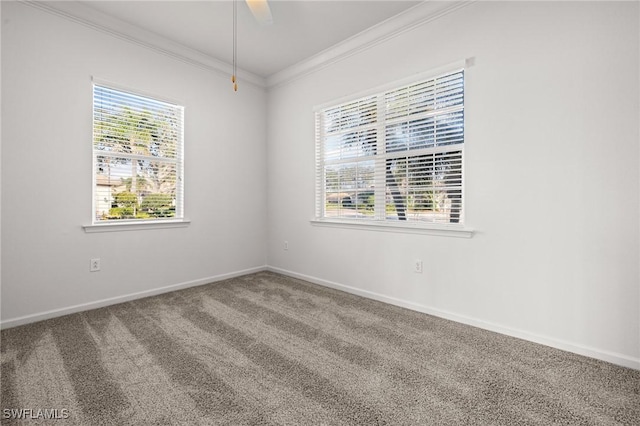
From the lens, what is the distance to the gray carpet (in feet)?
4.86

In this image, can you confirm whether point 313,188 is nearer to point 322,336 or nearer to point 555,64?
point 322,336

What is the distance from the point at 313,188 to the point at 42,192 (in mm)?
2650

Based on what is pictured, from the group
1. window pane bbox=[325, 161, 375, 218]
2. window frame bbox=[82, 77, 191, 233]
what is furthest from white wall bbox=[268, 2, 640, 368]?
window frame bbox=[82, 77, 191, 233]

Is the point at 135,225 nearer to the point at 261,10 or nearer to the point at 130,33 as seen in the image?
the point at 130,33

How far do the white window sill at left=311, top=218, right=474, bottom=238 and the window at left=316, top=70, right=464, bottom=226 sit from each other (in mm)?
44

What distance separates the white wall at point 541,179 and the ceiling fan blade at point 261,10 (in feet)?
4.57

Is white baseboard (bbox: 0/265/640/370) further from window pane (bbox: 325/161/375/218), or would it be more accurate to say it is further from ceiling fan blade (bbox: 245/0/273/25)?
ceiling fan blade (bbox: 245/0/273/25)

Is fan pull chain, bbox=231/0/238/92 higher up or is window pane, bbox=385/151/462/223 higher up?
fan pull chain, bbox=231/0/238/92

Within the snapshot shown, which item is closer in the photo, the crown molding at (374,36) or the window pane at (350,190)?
the crown molding at (374,36)

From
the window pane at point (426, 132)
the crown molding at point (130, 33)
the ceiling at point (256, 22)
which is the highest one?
the ceiling at point (256, 22)

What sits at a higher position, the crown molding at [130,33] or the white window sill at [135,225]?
the crown molding at [130,33]

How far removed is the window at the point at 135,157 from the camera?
116 inches

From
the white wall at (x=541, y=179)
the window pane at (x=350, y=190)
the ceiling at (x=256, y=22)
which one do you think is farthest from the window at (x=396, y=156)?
the ceiling at (x=256, y=22)

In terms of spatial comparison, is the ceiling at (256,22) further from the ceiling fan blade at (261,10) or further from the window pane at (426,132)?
the window pane at (426,132)
